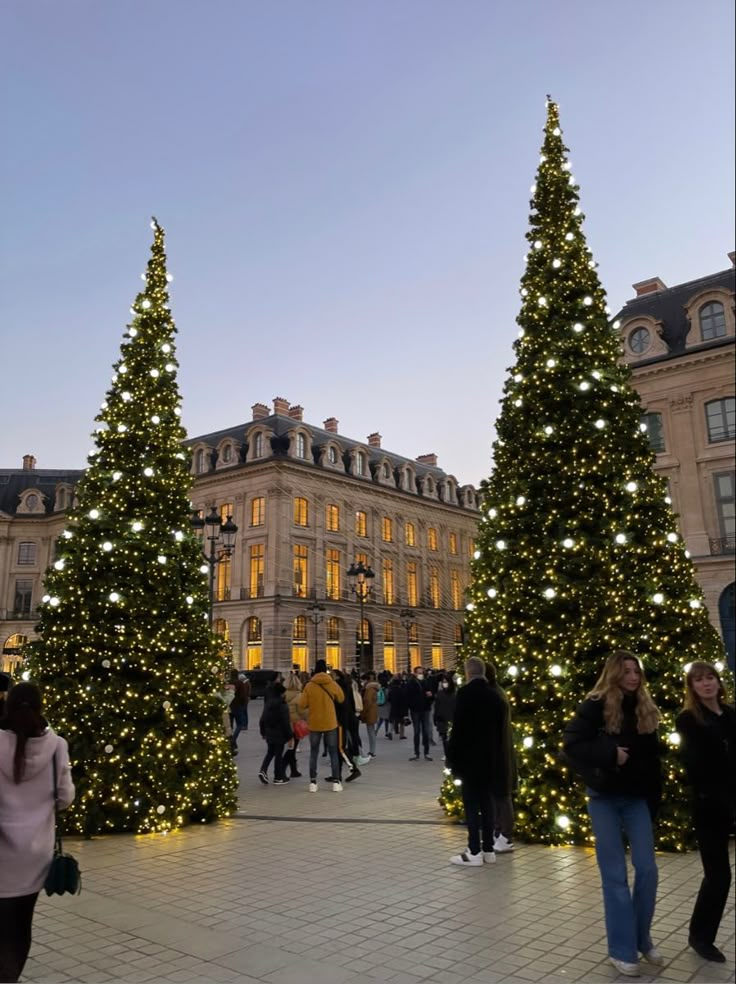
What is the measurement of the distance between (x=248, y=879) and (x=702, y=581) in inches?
1116

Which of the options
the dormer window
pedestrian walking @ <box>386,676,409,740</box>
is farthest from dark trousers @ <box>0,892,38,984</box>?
the dormer window

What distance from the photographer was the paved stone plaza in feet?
15.2

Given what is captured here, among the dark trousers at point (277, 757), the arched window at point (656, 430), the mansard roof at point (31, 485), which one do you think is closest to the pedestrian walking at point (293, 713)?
the dark trousers at point (277, 757)

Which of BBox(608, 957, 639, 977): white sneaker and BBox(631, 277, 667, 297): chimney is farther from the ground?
BBox(631, 277, 667, 297): chimney

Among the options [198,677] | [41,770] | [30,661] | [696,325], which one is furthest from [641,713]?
[696,325]

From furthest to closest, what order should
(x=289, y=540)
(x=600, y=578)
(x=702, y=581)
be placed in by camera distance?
(x=289, y=540)
(x=702, y=581)
(x=600, y=578)

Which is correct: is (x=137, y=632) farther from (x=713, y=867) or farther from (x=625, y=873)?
(x=713, y=867)

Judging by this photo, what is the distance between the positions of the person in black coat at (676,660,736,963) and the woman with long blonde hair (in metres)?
0.32

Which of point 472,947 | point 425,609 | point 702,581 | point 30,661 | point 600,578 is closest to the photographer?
point 472,947

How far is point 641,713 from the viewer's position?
15.3 feet

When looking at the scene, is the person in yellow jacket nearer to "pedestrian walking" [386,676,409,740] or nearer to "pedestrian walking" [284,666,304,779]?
"pedestrian walking" [284,666,304,779]

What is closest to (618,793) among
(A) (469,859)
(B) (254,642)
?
(A) (469,859)

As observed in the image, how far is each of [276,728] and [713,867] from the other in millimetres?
8555

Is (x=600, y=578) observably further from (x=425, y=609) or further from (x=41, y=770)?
(x=425, y=609)
